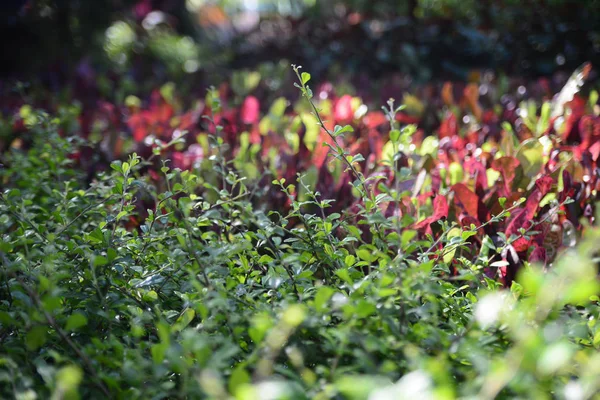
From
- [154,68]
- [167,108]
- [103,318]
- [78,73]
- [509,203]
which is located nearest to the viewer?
[103,318]

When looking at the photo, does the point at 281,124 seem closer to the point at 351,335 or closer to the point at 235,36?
the point at 351,335

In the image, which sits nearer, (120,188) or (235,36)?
(120,188)

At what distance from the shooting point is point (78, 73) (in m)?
5.03

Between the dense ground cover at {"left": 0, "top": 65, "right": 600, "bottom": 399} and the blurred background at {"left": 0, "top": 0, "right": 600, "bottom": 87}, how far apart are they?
224 centimetres

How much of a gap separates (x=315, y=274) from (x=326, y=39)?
4862 mm

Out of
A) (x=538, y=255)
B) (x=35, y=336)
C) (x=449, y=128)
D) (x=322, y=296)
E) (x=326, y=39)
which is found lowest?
(x=538, y=255)

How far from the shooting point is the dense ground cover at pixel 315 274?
0.96 meters

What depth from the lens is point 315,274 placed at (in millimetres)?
1775

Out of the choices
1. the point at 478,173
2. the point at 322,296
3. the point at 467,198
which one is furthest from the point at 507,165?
the point at 322,296

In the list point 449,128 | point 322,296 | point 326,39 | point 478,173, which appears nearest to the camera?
point 322,296

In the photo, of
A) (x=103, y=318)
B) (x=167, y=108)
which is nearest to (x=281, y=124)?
(x=167, y=108)

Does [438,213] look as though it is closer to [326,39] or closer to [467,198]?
[467,198]

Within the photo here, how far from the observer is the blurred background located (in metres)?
4.97

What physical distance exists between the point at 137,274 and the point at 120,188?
0.22 metres
